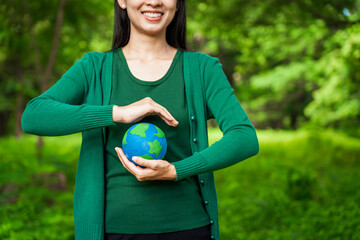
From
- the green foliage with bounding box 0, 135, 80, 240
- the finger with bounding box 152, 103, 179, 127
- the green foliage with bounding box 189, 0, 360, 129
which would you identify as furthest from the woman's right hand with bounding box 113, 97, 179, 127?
the green foliage with bounding box 189, 0, 360, 129

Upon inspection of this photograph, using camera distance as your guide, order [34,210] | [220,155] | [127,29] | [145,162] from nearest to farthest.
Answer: [145,162] → [220,155] → [127,29] → [34,210]

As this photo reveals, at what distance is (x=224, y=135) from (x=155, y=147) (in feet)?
1.10

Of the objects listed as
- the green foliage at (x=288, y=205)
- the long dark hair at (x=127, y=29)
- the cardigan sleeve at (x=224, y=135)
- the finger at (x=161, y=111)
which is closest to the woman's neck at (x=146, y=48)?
the long dark hair at (x=127, y=29)

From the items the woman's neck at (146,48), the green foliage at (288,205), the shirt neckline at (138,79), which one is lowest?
the green foliage at (288,205)

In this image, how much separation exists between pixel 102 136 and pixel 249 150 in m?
0.71

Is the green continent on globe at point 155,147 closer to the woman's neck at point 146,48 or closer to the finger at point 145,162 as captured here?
the finger at point 145,162

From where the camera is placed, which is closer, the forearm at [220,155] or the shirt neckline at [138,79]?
the forearm at [220,155]

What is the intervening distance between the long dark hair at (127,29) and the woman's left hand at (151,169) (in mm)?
755

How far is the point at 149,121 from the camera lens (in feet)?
6.15

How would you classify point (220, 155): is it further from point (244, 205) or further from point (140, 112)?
point (244, 205)

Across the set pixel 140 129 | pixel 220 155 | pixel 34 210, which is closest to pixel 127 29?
pixel 140 129

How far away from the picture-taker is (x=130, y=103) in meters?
1.90

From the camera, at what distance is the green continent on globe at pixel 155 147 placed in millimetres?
1697

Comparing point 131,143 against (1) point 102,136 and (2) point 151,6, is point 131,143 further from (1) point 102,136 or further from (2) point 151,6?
(2) point 151,6
